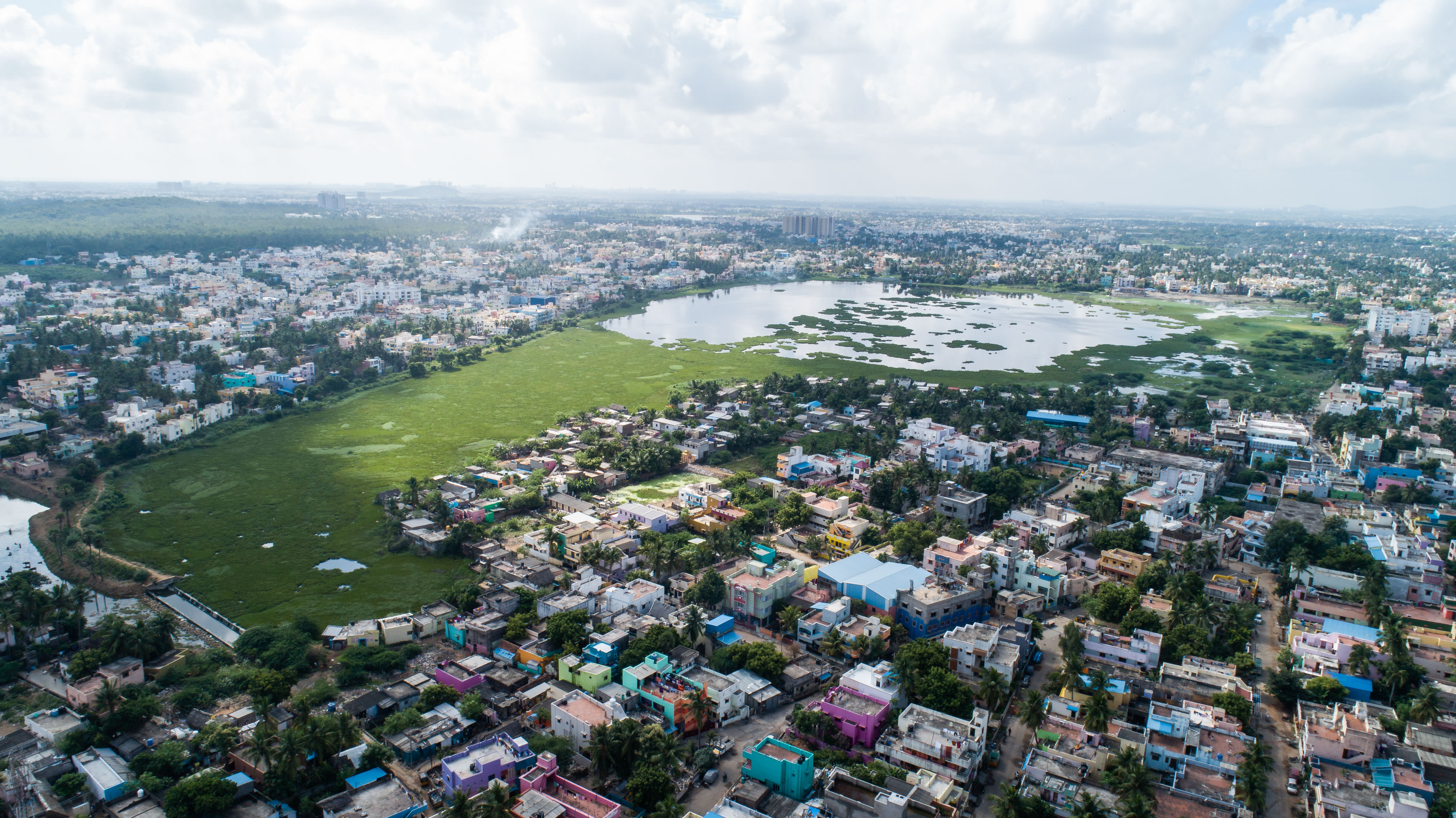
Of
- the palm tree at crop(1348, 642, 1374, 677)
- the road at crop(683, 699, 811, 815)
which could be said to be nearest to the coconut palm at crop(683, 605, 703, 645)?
the road at crop(683, 699, 811, 815)

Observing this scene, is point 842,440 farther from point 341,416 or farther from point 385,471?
point 341,416

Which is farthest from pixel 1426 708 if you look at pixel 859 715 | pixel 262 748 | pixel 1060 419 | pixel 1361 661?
pixel 1060 419

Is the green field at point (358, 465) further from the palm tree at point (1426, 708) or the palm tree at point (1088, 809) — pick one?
the palm tree at point (1426, 708)

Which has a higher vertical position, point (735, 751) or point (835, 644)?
point (835, 644)

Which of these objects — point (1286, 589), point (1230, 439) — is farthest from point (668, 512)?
point (1230, 439)

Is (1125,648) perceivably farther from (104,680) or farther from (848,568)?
(104,680)

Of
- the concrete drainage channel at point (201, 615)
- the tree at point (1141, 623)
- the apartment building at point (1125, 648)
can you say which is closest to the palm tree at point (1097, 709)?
the apartment building at point (1125, 648)
